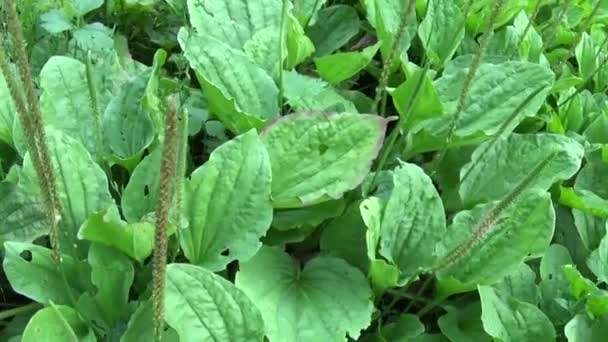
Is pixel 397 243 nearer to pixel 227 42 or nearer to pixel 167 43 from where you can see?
pixel 227 42

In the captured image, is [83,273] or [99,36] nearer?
[83,273]

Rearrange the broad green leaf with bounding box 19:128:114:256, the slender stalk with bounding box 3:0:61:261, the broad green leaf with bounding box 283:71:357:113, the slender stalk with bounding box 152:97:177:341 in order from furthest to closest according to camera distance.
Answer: the broad green leaf with bounding box 283:71:357:113 < the broad green leaf with bounding box 19:128:114:256 < the slender stalk with bounding box 3:0:61:261 < the slender stalk with bounding box 152:97:177:341

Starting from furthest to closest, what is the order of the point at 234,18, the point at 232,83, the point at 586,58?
the point at 586,58 → the point at 234,18 → the point at 232,83

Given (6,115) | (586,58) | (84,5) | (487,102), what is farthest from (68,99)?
(586,58)

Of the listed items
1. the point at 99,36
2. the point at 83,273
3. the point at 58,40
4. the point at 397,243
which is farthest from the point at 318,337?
the point at 58,40

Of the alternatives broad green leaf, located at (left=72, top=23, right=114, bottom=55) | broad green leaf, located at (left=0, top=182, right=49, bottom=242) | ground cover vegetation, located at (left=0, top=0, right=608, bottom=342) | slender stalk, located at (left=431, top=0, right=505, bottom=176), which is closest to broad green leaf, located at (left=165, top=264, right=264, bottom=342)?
ground cover vegetation, located at (left=0, top=0, right=608, bottom=342)

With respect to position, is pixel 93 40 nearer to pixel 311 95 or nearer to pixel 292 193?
pixel 311 95

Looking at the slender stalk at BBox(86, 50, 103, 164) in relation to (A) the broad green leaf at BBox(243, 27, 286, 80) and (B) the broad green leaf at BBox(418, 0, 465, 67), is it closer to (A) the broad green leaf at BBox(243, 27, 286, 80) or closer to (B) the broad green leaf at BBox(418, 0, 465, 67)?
(A) the broad green leaf at BBox(243, 27, 286, 80)
